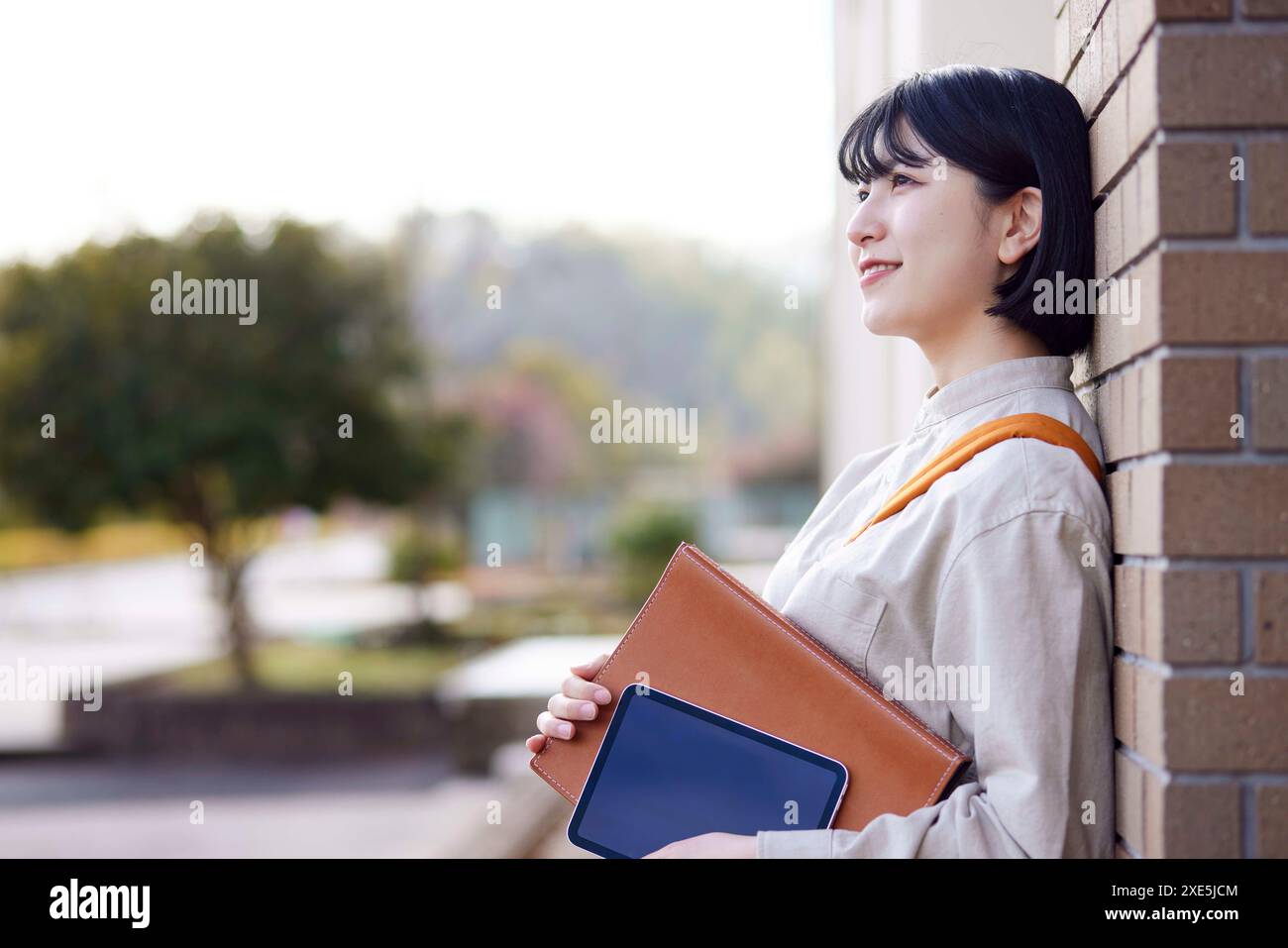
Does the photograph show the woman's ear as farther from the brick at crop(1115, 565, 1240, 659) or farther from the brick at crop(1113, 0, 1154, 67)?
the brick at crop(1115, 565, 1240, 659)

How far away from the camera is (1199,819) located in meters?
1.25

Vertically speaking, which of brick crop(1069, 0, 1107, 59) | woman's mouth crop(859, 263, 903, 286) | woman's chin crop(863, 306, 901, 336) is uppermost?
brick crop(1069, 0, 1107, 59)

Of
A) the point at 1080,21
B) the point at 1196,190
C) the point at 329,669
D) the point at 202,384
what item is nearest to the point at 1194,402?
the point at 1196,190

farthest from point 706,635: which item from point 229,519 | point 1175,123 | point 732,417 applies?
point 732,417

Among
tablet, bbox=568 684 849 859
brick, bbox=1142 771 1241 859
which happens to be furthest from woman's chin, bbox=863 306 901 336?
brick, bbox=1142 771 1241 859

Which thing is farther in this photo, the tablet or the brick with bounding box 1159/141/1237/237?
the tablet

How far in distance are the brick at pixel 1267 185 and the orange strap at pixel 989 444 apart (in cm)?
33

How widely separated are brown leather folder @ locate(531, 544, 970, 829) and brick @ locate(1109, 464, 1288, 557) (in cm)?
37

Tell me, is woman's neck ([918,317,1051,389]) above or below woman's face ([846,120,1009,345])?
below

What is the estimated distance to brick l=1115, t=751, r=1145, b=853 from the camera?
4.38ft

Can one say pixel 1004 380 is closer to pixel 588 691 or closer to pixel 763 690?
pixel 763 690

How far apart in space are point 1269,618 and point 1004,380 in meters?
0.51

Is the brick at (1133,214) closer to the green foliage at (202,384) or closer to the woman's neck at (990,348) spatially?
the woman's neck at (990,348)
